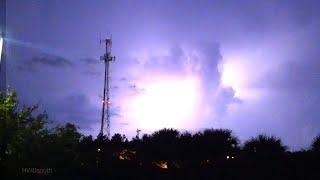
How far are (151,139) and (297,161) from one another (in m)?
43.5

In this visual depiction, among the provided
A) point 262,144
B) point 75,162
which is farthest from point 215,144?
point 75,162

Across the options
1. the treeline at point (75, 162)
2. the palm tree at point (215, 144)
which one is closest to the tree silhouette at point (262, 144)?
the palm tree at point (215, 144)

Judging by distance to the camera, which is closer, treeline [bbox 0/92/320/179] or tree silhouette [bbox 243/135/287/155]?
treeline [bbox 0/92/320/179]

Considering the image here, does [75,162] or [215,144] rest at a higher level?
[215,144]

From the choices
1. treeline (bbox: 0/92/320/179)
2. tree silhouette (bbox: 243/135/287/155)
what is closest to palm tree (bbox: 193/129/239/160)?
tree silhouette (bbox: 243/135/287/155)

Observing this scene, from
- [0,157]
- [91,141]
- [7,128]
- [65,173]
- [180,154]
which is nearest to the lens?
[0,157]

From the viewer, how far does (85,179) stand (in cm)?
3994

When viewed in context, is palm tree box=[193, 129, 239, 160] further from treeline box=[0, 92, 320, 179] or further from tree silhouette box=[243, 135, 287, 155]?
treeline box=[0, 92, 320, 179]

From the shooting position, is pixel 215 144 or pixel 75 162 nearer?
pixel 75 162

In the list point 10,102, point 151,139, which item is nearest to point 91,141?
point 151,139

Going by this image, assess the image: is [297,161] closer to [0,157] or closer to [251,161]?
[251,161]

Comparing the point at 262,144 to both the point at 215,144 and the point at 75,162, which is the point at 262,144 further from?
the point at 75,162

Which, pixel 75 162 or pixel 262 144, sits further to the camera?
pixel 262 144

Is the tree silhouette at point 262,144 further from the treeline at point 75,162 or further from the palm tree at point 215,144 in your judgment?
the treeline at point 75,162
